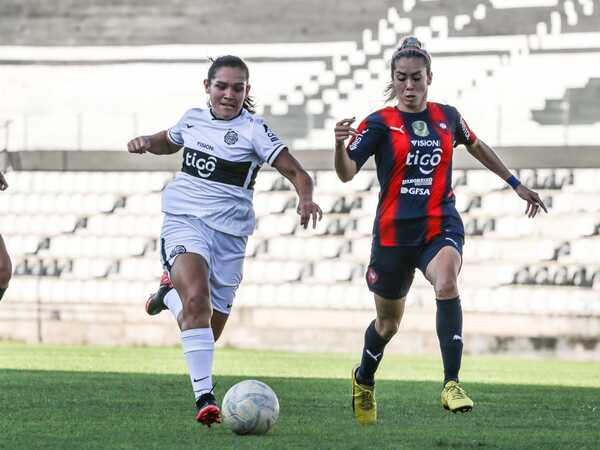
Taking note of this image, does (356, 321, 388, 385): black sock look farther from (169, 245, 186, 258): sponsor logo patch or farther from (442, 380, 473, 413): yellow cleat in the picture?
(169, 245, 186, 258): sponsor logo patch

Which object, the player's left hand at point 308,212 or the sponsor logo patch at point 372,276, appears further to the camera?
the sponsor logo patch at point 372,276

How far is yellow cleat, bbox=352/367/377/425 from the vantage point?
23.6 feet

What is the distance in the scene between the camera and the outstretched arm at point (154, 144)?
7.07 m

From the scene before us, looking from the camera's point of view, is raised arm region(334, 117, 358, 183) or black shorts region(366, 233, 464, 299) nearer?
raised arm region(334, 117, 358, 183)

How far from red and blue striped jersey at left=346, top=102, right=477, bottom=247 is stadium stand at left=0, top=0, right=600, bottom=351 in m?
11.0

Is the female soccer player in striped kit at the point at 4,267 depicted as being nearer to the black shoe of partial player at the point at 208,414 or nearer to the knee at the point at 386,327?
the knee at the point at 386,327

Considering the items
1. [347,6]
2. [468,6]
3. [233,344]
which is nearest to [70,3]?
[347,6]

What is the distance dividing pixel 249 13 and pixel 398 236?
19151 millimetres

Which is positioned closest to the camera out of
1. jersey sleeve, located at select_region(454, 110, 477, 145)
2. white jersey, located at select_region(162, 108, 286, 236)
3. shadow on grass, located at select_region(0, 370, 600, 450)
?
shadow on grass, located at select_region(0, 370, 600, 450)

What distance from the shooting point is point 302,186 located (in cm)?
654

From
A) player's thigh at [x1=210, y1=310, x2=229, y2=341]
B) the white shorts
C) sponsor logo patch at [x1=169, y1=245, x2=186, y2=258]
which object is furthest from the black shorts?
A: sponsor logo patch at [x1=169, y1=245, x2=186, y2=258]

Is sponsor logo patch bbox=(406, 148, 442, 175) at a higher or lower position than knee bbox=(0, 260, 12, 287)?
higher

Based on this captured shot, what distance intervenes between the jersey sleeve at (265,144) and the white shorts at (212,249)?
0.45 meters

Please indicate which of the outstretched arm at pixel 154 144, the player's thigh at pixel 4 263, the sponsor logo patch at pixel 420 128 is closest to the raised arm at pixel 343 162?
the sponsor logo patch at pixel 420 128
